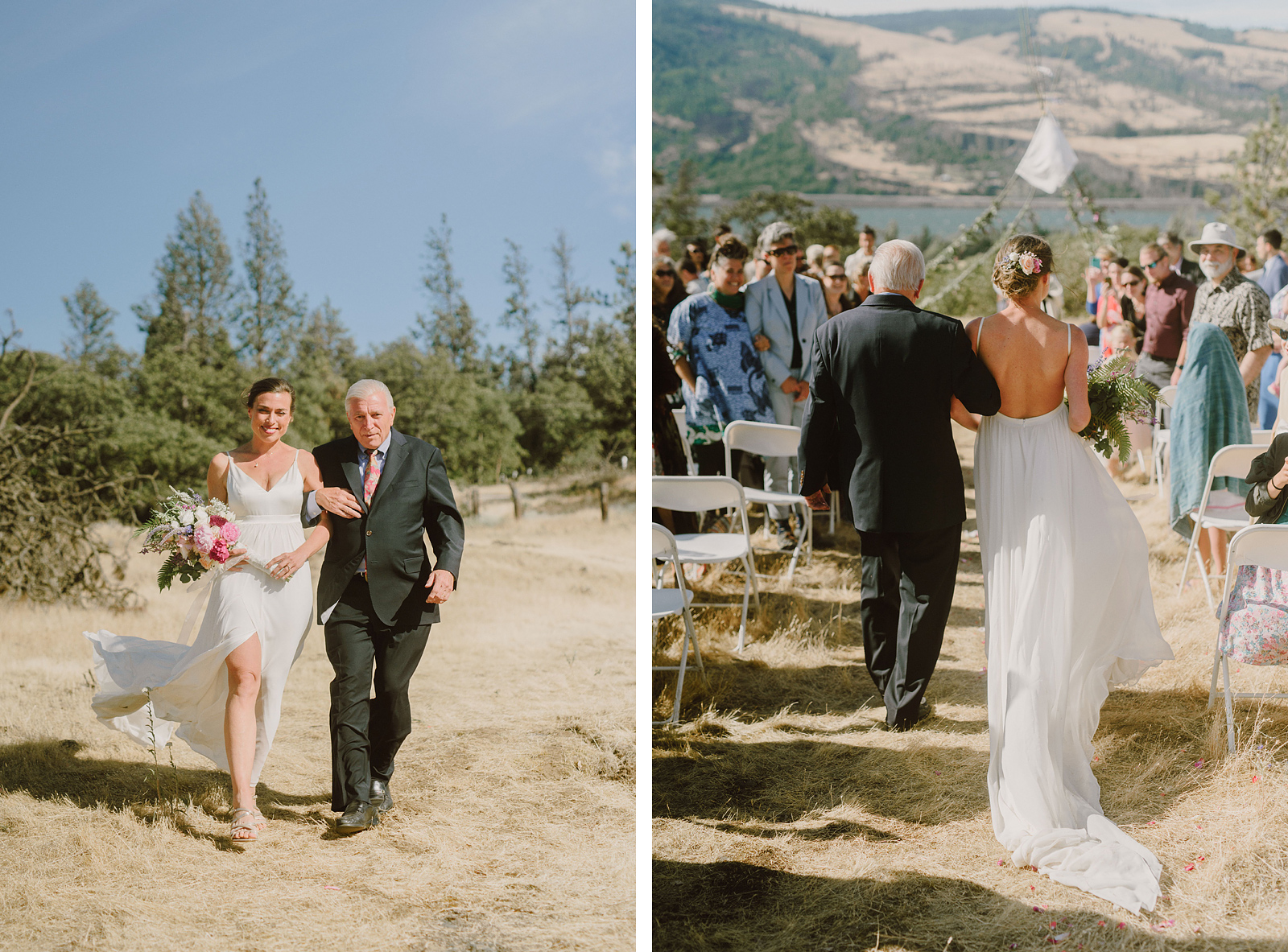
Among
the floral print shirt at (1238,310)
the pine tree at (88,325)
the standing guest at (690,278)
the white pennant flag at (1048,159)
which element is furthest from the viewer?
the white pennant flag at (1048,159)

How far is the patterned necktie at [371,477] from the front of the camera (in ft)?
11.6

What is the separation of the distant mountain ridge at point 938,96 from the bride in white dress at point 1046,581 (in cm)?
2952

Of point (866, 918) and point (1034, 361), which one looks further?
point (1034, 361)

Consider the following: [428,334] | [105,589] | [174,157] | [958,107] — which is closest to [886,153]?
[958,107]

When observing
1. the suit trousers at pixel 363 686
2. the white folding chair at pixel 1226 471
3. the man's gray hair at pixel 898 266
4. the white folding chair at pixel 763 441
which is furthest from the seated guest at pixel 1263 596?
the suit trousers at pixel 363 686

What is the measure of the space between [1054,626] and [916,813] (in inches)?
32.3

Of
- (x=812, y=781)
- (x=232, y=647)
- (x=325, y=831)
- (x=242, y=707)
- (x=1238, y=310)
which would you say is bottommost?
(x=325, y=831)

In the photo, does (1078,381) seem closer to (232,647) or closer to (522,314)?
(232,647)

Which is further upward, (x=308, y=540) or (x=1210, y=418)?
(x=1210, y=418)

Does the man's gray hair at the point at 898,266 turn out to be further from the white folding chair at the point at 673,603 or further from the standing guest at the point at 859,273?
the standing guest at the point at 859,273

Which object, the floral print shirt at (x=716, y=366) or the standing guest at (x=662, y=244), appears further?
the standing guest at (x=662, y=244)

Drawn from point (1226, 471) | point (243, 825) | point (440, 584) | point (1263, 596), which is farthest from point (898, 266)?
point (243, 825)

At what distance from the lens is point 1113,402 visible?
134 inches

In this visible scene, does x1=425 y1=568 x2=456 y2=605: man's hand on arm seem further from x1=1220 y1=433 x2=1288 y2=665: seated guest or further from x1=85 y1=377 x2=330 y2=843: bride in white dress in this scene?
x1=1220 y1=433 x2=1288 y2=665: seated guest
